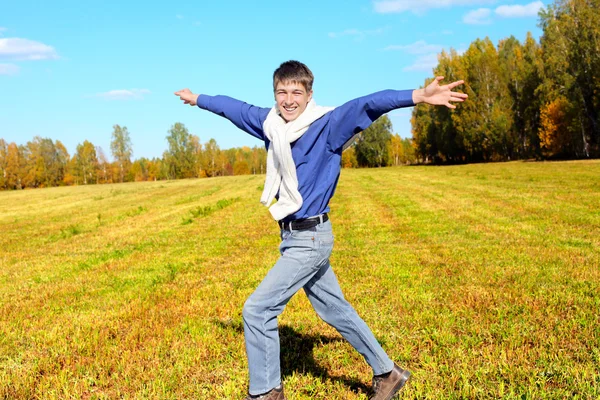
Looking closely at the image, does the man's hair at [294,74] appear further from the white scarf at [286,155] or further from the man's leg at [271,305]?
the man's leg at [271,305]

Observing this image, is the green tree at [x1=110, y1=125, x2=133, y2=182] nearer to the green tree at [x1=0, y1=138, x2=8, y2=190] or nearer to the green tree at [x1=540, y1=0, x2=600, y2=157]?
the green tree at [x1=0, y1=138, x2=8, y2=190]

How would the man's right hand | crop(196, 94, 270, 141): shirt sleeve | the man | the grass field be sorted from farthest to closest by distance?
1. the man's right hand
2. the grass field
3. crop(196, 94, 270, 141): shirt sleeve
4. the man

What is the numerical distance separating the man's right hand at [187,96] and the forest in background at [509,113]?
45.0 metres

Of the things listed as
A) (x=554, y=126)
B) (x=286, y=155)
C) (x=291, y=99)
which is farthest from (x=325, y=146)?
(x=554, y=126)

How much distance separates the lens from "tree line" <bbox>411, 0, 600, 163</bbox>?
151 feet

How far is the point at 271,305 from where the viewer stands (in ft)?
10.7

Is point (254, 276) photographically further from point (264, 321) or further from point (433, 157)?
point (433, 157)

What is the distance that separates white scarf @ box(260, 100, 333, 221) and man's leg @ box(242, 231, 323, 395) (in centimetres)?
22

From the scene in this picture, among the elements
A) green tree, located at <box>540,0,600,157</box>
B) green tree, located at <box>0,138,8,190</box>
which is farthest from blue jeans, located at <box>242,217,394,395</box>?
green tree, located at <box>0,138,8,190</box>

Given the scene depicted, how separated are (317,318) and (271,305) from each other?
2381 millimetres

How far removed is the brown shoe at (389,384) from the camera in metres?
3.50

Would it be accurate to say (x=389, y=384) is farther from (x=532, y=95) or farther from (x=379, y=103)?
(x=532, y=95)

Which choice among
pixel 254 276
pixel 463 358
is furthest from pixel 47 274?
pixel 463 358

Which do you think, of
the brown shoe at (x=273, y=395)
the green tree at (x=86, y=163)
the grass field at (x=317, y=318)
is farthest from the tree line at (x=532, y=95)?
the green tree at (x=86, y=163)
